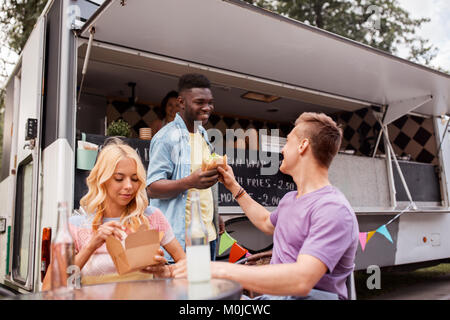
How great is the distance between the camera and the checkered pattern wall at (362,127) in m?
6.06

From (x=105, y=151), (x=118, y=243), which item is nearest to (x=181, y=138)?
(x=105, y=151)

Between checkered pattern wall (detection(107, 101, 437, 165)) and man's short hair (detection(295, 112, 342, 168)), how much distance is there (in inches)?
163

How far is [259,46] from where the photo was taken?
11.7 feet

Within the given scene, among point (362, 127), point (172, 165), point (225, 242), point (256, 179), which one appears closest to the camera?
point (172, 165)

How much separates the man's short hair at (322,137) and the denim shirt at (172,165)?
1.00m

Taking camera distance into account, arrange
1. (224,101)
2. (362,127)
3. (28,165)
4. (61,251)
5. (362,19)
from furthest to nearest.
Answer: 1. (362,19)
2. (362,127)
3. (224,101)
4. (28,165)
5. (61,251)

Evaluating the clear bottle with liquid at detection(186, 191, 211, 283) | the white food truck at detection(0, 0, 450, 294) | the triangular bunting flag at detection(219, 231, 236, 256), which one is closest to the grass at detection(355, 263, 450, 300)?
the white food truck at detection(0, 0, 450, 294)

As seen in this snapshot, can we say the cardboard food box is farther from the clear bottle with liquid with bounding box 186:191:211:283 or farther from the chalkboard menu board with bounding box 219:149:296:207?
the chalkboard menu board with bounding box 219:149:296:207

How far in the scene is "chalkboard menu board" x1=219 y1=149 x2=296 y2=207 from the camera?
4027mm

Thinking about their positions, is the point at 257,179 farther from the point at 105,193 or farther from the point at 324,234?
the point at 324,234

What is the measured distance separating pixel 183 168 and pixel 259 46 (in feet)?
4.98

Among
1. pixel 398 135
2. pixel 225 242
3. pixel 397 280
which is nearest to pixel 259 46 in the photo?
pixel 225 242

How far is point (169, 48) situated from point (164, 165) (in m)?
1.47

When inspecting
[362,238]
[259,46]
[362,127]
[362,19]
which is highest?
[362,19]
